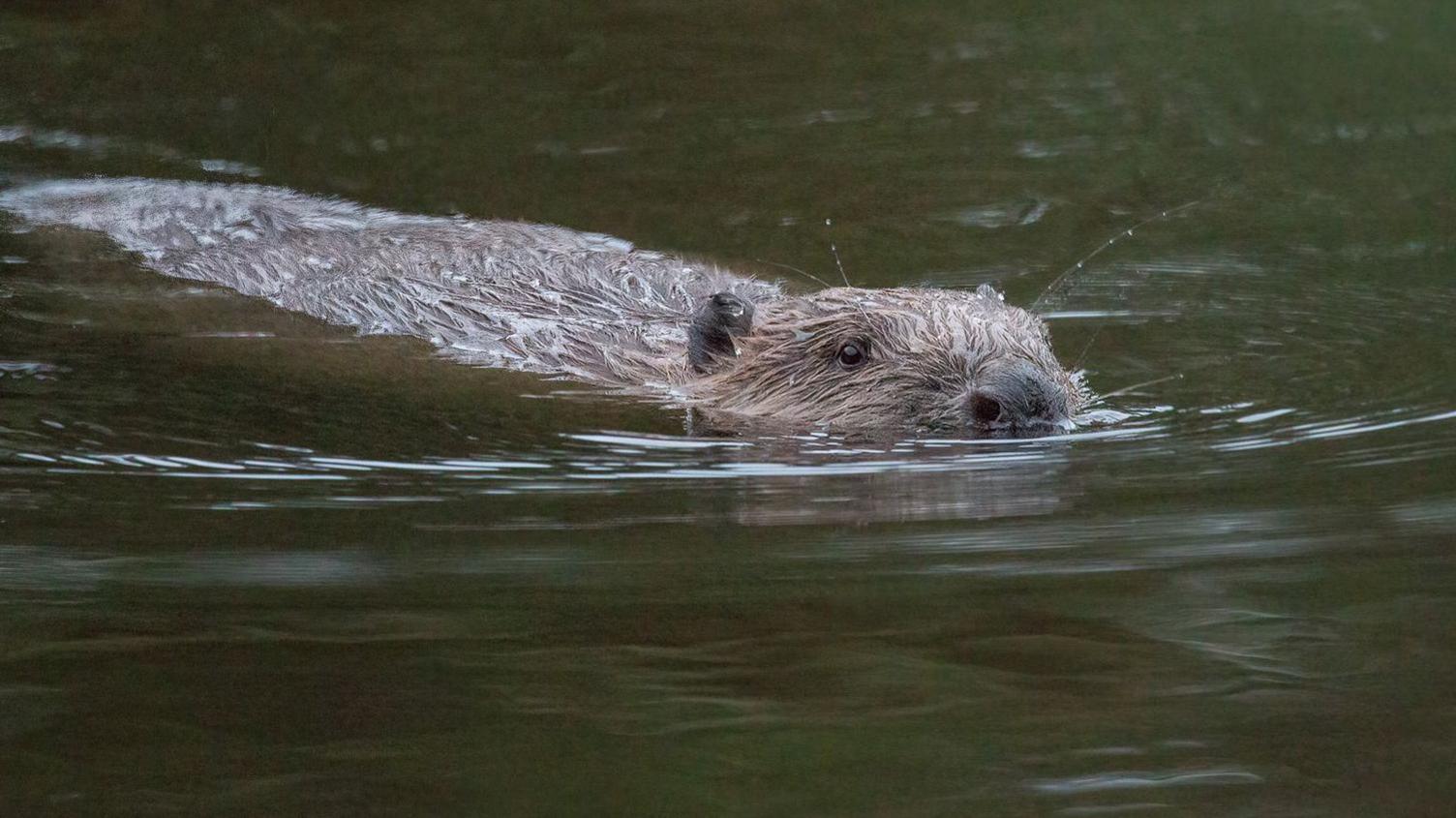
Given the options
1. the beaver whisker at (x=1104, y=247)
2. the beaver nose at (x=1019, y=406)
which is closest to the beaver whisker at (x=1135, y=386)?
the beaver nose at (x=1019, y=406)

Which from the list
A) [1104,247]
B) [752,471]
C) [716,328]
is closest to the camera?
[752,471]

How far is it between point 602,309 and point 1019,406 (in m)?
2.03

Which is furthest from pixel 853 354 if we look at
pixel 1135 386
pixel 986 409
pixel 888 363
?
pixel 1135 386

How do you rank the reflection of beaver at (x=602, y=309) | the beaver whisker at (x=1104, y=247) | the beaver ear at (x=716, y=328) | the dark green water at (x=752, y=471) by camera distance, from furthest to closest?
the beaver whisker at (x=1104, y=247) → the beaver ear at (x=716, y=328) → the reflection of beaver at (x=602, y=309) → the dark green water at (x=752, y=471)

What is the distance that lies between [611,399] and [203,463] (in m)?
1.51

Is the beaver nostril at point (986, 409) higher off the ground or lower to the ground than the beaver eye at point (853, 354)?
lower

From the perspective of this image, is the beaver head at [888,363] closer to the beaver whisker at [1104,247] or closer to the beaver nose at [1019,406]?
the beaver nose at [1019,406]

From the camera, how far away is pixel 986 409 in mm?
5129

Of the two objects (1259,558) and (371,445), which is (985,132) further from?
(1259,558)

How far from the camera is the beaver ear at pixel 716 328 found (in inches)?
237

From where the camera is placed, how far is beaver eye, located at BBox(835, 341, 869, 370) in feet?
18.7

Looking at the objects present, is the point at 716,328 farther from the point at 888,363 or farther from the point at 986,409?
the point at 986,409

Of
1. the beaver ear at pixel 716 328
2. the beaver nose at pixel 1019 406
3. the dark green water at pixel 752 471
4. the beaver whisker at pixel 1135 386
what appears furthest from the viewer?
the beaver ear at pixel 716 328

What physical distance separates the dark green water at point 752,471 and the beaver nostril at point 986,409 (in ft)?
0.51
